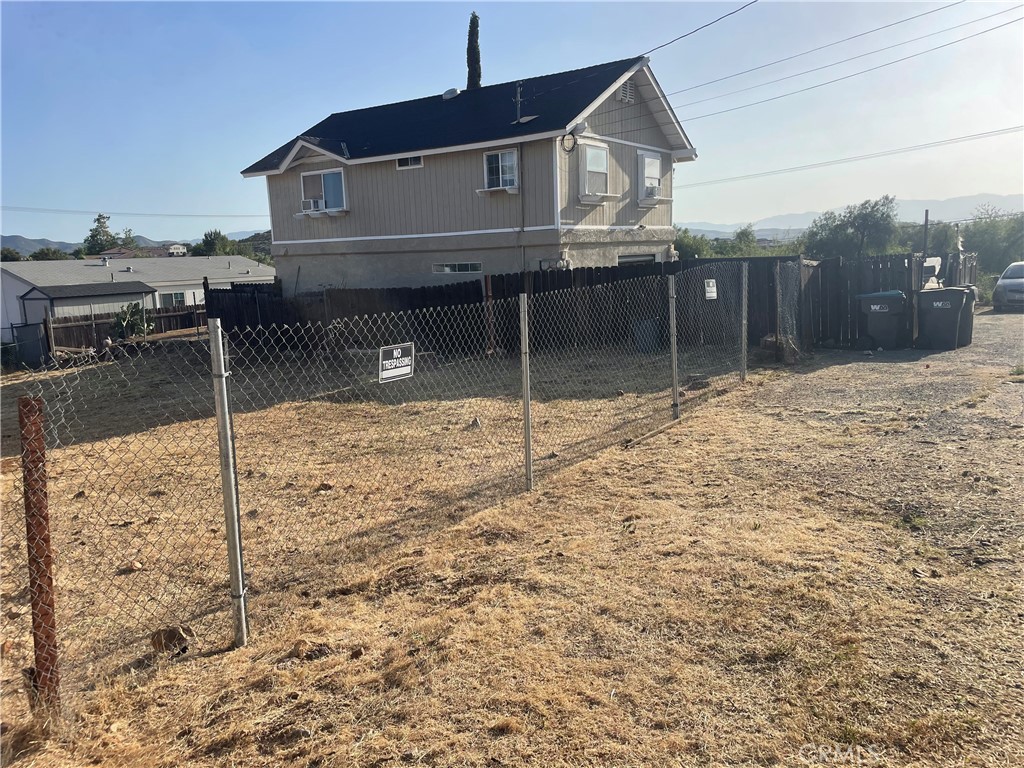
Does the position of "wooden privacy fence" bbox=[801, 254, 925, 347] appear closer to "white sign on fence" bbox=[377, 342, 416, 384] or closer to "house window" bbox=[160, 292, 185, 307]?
"white sign on fence" bbox=[377, 342, 416, 384]

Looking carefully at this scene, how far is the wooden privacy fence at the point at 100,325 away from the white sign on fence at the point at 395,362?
21.0 meters

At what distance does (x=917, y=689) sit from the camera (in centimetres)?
319

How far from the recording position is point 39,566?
3076 mm

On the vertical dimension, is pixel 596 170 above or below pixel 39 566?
above

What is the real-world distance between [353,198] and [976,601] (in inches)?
780

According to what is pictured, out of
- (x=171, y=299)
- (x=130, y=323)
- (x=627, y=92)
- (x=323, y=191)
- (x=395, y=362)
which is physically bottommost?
(x=395, y=362)

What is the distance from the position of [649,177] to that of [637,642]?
749 inches

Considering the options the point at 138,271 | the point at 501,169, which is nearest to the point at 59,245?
the point at 138,271

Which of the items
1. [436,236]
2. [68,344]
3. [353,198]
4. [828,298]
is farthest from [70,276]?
[828,298]

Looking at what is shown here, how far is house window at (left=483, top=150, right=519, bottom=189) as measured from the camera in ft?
58.9

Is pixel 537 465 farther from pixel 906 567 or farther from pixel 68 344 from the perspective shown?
pixel 68 344

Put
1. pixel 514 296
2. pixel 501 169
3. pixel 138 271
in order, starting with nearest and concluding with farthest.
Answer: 1. pixel 514 296
2. pixel 501 169
3. pixel 138 271

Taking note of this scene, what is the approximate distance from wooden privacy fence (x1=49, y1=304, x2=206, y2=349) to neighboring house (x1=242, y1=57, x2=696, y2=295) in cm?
681

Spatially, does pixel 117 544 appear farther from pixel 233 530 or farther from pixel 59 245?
pixel 59 245
